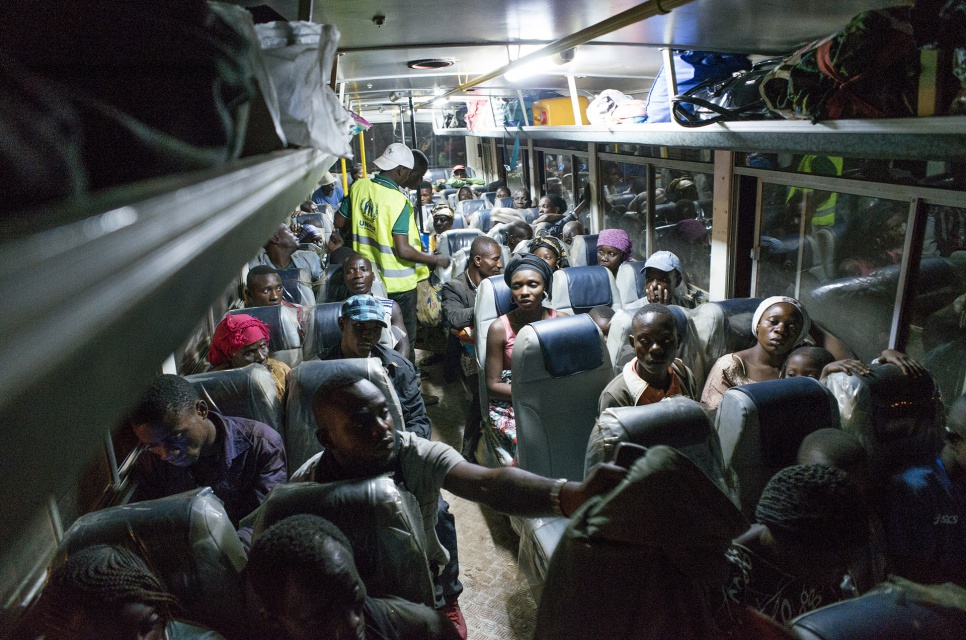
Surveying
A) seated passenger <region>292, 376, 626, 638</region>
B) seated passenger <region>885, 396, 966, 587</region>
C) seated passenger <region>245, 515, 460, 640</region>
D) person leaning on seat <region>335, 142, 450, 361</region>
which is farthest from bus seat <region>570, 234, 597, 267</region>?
seated passenger <region>245, 515, 460, 640</region>

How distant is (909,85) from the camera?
75.0 inches

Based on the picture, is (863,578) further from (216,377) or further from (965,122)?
(216,377)

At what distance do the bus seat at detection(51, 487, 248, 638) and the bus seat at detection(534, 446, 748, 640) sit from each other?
0.96m

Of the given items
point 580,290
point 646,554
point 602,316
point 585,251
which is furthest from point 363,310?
point 585,251

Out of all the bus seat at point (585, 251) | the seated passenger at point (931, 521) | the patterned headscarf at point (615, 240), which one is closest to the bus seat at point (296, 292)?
the patterned headscarf at point (615, 240)

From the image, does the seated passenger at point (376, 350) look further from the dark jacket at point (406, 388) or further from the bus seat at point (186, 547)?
the bus seat at point (186, 547)

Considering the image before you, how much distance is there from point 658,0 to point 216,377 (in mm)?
2332

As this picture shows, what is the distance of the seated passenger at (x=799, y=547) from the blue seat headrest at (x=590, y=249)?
4479 millimetres

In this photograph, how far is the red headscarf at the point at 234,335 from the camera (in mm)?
3180

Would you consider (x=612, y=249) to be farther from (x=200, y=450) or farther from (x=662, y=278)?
(x=200, y=450)

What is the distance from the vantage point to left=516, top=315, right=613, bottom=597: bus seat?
9.48 feet

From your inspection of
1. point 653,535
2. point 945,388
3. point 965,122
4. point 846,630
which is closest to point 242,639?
point 653,535

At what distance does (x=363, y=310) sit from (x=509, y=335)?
86 cm

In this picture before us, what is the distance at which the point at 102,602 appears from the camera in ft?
4.70
